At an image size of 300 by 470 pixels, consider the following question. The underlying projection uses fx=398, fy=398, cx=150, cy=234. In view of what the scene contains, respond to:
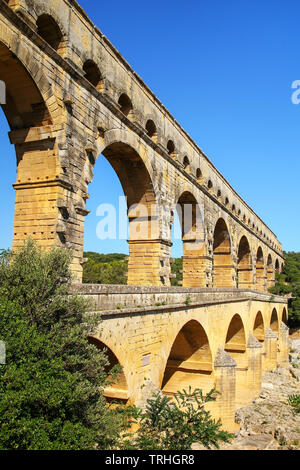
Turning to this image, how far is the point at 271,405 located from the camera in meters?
20.8

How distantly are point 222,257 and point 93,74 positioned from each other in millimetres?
16816

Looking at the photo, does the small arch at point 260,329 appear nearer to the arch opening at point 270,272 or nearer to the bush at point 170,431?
the arch opening at point 270,272

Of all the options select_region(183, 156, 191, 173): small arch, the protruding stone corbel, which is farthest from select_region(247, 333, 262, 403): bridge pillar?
select_region(183, 156, 191, 173): small arch

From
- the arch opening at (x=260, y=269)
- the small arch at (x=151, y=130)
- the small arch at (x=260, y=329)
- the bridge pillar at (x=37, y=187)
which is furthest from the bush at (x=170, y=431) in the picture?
the arch opening at (x=260, y=269)

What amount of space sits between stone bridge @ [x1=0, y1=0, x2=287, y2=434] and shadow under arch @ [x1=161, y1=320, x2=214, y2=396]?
0.04 metres

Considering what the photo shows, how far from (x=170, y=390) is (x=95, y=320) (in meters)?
10.3

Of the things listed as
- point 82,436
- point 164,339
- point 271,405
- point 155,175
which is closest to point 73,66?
point 155,175

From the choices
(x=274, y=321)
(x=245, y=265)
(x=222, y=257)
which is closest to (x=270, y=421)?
(x=222, y=257)

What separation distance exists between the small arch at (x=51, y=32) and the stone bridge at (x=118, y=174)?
0.02m

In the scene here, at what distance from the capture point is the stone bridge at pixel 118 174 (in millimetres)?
8820

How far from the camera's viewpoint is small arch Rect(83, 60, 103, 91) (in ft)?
37.1

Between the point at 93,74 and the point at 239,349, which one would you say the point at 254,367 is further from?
the point at 93,74

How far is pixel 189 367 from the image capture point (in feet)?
52.5

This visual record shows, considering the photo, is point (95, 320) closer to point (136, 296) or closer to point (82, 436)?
point (82, 436)
